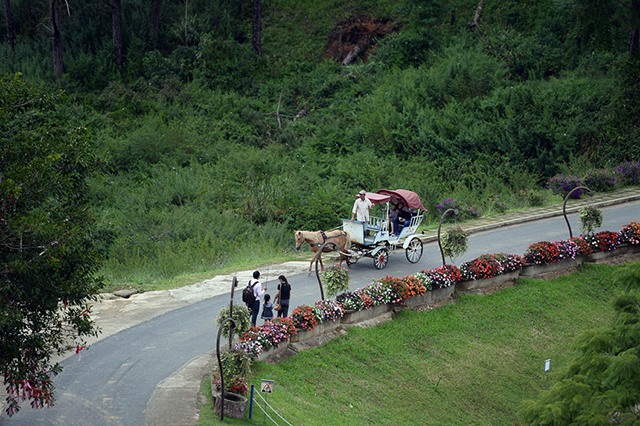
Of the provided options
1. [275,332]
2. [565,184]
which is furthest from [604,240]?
[275,332]

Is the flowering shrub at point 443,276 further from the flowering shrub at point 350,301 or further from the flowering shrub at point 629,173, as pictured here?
the flowering shrub at point 629,173

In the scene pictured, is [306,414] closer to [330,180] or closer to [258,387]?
[258,387]

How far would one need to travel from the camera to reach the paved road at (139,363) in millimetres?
11148

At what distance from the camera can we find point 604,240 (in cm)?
2147

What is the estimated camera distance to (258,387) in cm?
1225

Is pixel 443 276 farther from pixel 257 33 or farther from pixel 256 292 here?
pixel 257 33

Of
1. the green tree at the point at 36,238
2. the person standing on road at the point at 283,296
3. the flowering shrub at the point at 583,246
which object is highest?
the green tree at the point at 36,238

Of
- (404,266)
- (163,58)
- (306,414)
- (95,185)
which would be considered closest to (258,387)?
(306,414)

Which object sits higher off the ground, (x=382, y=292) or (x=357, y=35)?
(x=357, y=35)

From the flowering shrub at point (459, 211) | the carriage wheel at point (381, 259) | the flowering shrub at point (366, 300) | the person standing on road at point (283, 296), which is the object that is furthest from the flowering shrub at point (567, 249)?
the person standing on road at point (283, 296)

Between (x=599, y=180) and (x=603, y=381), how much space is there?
2043cm

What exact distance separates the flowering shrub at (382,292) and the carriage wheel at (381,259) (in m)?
2.81

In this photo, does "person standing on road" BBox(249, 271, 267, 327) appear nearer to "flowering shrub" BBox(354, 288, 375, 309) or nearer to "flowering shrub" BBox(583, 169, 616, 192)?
"flowering shrub" BBox(354, 288, 375, 309)

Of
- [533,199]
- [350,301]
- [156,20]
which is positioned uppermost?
[156,20]
